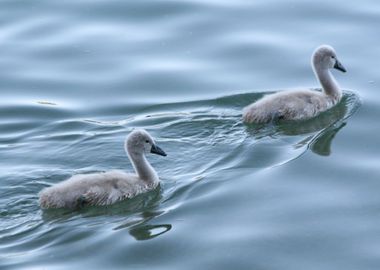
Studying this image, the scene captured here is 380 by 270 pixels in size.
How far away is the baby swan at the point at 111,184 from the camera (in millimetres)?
11383

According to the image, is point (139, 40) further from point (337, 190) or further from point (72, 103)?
point (337, 190)

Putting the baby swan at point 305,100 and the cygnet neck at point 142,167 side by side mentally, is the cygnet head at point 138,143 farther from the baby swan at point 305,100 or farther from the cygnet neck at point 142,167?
the baby swan at point 305,100

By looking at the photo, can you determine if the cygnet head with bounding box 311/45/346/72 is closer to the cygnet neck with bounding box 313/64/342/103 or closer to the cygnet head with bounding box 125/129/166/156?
the cygnet neck with bounding box 313/64/342/103

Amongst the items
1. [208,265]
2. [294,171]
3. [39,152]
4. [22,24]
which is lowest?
[208,265]

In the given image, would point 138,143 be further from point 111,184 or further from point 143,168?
point 111,184

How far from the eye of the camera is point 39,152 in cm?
1279

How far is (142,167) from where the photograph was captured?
39.6 feet

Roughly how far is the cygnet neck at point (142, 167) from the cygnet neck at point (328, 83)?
109 inches

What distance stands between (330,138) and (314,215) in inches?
79.3

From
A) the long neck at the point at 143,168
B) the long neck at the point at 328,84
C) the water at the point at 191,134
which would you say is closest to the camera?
the water at the point at 191,134

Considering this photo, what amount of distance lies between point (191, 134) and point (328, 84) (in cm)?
188

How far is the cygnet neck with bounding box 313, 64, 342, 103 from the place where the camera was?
13797 millimetres

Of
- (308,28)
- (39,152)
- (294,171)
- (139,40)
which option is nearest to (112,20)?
(139,40)

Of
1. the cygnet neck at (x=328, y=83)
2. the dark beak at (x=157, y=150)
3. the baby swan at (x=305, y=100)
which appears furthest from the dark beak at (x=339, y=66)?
the dark beak at (x=157, y=150)
